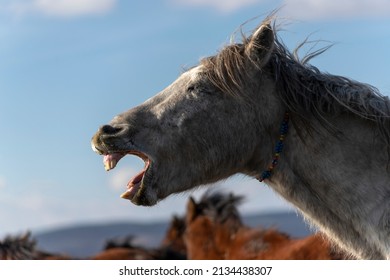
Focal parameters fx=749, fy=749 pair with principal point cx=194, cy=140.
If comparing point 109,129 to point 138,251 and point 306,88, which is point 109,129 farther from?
point 138,251

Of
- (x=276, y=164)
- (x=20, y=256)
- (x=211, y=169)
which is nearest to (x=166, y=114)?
(x=211, y=169)

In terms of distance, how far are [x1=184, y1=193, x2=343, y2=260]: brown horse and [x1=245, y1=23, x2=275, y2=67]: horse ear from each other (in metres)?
3.80

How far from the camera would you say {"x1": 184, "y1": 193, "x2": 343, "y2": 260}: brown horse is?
8.41 m

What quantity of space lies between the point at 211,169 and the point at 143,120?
53 cm

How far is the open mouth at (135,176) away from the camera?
4605 mm

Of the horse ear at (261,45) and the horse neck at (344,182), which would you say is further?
the horse ear at (261,45)

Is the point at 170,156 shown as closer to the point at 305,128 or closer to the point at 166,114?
the point at 166,114

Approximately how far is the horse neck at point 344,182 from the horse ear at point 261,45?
0.49 m

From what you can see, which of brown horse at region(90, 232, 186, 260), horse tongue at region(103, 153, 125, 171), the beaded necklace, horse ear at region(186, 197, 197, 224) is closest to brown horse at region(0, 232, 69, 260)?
brown horse at region(90, 232, 186, 260)

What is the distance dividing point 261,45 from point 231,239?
523 centimetres

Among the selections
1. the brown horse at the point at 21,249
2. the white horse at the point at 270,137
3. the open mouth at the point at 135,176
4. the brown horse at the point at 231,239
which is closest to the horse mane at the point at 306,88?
the white horse at the point at 270,137

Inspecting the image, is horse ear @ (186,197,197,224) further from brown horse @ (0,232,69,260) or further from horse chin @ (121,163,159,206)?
horse chin @ (121,163,159,206)

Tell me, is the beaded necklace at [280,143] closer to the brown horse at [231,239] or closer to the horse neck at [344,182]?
the horse neck at [344,182]

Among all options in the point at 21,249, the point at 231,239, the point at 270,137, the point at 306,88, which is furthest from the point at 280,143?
the point at 21,249
